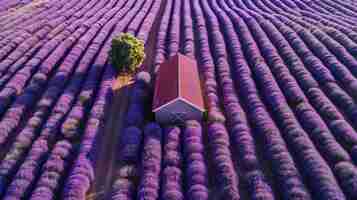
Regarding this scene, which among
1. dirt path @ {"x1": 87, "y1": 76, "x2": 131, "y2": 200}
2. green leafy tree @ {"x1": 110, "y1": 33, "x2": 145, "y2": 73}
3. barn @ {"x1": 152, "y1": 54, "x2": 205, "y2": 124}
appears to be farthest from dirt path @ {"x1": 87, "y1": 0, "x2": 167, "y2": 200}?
barn @ {"x1": 152, "y1": 54, "x2": 205, "y2": 124}

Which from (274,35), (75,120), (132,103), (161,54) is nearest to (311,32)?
(274,35)

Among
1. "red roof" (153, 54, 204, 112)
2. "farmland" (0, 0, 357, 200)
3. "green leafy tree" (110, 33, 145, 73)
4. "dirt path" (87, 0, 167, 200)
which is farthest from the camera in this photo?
"green leafy tree" (110, 33, 145, 73)

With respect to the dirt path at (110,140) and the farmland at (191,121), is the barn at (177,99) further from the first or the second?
the dirt path at (110,140)

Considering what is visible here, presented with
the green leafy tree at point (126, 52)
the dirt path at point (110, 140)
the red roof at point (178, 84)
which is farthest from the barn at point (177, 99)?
the green leafy tree at point (126, 52)

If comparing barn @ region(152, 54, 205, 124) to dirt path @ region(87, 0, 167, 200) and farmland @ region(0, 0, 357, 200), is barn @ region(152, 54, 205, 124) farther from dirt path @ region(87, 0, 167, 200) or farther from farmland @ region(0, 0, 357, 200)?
dirt path @ region(87, 0, 167, 200)

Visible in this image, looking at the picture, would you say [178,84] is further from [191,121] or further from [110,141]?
[110,141]

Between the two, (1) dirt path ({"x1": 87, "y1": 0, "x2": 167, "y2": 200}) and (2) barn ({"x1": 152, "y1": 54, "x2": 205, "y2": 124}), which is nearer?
(1) dirt path ({"x1": 87, "y1": 0, "x2": 167, "y2": 200})

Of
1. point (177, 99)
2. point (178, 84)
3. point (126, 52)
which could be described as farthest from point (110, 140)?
point (126, 52)
